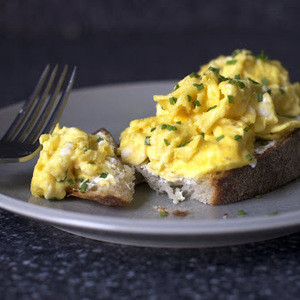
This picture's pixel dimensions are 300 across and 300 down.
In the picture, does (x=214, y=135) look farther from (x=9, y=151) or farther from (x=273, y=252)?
(x=9, y=151)

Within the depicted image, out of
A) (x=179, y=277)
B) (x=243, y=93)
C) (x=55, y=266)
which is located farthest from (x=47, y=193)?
(x=243, y=93)

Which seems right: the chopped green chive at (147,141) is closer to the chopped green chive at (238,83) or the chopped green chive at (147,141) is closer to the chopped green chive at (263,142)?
the chopped green chive at (238,83)

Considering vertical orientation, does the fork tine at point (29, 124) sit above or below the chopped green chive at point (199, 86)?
below

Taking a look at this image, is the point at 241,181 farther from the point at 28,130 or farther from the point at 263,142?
the point at 28,130

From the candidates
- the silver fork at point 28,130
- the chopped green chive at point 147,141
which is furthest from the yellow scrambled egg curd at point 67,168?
the silver fork at point 28,130

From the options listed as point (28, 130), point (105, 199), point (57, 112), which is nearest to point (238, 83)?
point (105, 199)
